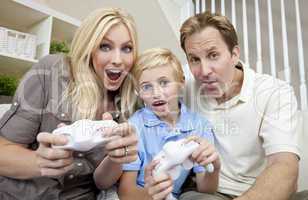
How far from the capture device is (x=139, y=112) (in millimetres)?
1020

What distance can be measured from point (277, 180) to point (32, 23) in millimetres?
1331

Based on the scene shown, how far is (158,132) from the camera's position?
3.20ft

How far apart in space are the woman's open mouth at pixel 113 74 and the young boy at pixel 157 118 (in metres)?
0.06

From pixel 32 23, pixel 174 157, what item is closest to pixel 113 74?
pixel 174 157

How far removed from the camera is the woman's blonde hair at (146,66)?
1.01 meters

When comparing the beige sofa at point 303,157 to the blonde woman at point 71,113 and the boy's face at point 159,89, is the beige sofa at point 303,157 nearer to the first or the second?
the blonde woman at point 71,113

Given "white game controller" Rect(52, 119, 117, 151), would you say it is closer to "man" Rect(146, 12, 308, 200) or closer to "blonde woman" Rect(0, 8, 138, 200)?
"blonde woman" Rect(0, 8, 138, 200)

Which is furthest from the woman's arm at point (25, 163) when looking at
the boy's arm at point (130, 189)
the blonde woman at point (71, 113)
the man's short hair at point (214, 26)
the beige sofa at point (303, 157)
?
the man's short hair at point (214, 26)

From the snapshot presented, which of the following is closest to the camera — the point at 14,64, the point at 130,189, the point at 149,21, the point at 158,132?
the point at 130,189

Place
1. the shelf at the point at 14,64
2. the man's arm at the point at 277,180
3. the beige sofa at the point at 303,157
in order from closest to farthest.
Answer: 1. the man's arm at the point at 277,180
2. the beige sofa at the point at 303,157
3. the shelf at the point at 14,64

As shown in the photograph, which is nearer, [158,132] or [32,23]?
[158,132]

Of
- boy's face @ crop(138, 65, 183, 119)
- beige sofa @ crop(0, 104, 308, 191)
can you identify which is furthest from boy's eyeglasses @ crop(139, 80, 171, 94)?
beige sofa @ crop(0, 104, 308, 191)

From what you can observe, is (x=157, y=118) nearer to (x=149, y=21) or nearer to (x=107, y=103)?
(x=107, y=103)

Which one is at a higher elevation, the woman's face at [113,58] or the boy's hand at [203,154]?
the woman's face at [113,58]
